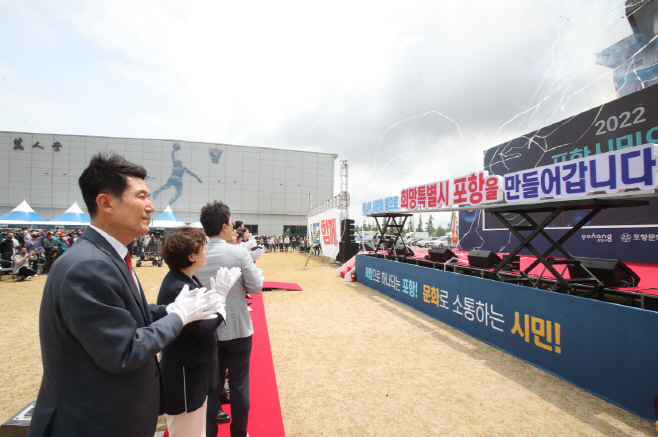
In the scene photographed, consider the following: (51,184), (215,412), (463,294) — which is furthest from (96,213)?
(51,184)

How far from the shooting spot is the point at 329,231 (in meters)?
16.3

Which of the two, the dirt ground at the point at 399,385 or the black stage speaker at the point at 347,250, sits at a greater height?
the black stage speaker at the point at 347,250

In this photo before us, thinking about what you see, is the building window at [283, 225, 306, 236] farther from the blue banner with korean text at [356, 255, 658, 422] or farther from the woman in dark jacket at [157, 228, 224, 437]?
the woman in dark jacket at [157, 228, 224, 437]

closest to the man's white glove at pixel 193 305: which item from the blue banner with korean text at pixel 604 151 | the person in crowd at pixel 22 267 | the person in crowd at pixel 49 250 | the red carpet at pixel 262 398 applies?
the red carpet at pixel 262 398

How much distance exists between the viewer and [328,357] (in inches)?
156

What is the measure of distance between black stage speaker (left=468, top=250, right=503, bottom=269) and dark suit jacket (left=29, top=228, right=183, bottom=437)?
630 centimetres

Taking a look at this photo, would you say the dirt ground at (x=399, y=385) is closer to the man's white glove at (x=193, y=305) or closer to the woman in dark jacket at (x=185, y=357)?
the woman in dark jacket at (x=185, y=357)

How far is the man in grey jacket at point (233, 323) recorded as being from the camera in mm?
2016

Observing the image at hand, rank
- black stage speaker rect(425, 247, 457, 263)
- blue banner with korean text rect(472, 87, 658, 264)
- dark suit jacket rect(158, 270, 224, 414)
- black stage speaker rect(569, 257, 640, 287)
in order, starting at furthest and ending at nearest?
1. black stage speaker rect(425, 247, 457, 263)
2. blue banner with korean text rect(472, 87, 658, 264)
3. black stage speaker rect(569, 257, 640, 287)
4. dark suit jacket rect(158, 270, 224, 414)

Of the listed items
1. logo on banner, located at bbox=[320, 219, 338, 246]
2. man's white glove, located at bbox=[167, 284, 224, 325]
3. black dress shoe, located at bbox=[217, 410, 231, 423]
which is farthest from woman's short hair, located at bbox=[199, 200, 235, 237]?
logo on banner, located at bbox=[320, 219, 338, 246]

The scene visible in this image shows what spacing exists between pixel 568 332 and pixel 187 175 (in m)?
32.8

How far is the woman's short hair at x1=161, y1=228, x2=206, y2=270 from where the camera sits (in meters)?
1.64

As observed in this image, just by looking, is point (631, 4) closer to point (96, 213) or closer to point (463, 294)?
point (463, 294)

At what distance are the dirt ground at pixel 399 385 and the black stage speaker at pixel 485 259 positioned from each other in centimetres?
171
